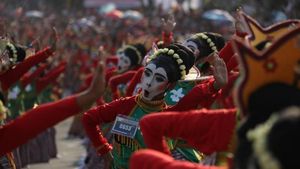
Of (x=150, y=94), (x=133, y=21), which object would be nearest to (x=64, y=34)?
(x=133, y=21)

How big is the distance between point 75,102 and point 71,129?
1283cm

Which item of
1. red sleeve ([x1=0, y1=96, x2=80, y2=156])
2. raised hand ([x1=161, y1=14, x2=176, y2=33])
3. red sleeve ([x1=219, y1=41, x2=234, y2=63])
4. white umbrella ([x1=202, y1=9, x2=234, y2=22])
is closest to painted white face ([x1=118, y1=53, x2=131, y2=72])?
raised hand ([x1=161, y1=14, x2=176, y2=33])

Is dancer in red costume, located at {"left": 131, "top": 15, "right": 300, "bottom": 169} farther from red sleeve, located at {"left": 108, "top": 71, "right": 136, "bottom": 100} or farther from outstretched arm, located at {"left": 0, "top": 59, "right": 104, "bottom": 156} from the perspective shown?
red sleeve, located at {"left": 108, "top": 71, "right": 136, "bottom": 100}

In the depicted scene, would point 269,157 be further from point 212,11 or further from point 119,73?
point 212,11

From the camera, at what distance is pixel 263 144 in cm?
399

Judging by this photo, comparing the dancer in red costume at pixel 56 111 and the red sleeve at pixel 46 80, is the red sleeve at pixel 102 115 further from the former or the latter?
the red sleeve at pixel 46 80

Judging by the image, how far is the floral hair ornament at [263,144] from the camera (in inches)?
154

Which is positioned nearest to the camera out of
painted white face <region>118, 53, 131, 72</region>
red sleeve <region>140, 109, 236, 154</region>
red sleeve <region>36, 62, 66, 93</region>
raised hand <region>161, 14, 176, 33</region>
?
red sleeve <region>140, 109, 236, 154</region>

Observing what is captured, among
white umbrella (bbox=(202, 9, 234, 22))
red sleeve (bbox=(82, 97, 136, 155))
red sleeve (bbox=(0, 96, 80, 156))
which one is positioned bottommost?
white umbrella (bbox=(202, 9, 234, 22))

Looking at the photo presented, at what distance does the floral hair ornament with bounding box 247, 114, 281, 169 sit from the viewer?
12.8 feet

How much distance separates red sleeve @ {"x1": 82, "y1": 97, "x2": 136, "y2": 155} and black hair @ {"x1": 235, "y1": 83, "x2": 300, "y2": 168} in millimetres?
3031

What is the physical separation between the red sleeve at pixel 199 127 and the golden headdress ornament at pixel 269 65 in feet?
1.98

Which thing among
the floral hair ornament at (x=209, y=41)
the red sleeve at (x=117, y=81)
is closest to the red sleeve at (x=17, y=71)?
the floral hair ornament at (x=209, y=41)

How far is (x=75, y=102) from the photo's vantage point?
15.9 feet
